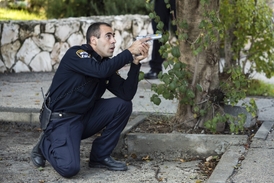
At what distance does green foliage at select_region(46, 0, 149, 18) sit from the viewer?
11.7 m

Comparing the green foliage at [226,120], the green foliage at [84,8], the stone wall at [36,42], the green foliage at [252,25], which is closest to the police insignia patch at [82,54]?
the green foliage at [226,120]

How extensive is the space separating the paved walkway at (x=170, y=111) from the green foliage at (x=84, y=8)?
2016mm

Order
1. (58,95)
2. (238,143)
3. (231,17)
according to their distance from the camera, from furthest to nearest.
A: (231,17) → (238,143) → (58,95)

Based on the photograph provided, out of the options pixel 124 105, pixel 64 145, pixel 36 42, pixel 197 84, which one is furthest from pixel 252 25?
pixel 36 42

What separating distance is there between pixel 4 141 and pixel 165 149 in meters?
1.52

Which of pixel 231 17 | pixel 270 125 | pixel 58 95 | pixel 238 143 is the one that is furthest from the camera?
pixel 231 17

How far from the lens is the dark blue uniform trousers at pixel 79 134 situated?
447 cm

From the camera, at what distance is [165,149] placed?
5.14 metres

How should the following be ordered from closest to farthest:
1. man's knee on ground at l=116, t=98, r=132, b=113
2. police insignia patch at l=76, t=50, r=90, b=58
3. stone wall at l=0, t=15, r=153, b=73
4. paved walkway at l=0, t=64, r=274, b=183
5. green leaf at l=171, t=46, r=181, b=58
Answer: paved walkway at l=0, t=64, r=274, b=183 < police insignia patch at l=76, t=50, r=90, b=58 < man's knee on ground at l=116, t=98, r=132, b=113 < green leaf at l=171, t=46, r=181, b=58 < stone wall at l=0, t=15, r=153, b=73

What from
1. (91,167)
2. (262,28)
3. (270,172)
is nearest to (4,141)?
(91,167)

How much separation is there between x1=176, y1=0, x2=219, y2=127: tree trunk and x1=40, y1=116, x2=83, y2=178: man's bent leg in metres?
1.16

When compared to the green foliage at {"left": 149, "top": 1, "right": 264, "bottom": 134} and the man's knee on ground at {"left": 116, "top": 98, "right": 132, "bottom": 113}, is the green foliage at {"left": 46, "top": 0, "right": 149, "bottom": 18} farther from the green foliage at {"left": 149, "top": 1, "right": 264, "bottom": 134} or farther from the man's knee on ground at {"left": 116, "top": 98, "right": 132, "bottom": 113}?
the man's knee on ground at {"left": 116, "top": 98, "right": 132, "bottom": 113}

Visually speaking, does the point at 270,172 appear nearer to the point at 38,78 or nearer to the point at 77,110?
the point at 77,110

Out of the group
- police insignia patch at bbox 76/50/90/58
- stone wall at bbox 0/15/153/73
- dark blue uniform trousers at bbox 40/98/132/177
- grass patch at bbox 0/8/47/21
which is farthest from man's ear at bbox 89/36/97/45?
grass patch at bbox 0/8/47/21
